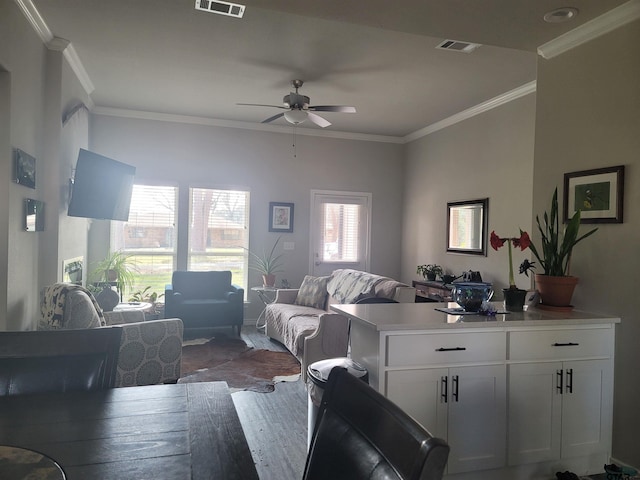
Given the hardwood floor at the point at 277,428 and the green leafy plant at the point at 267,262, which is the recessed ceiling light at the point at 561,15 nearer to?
the hardwood floor at the point at 277,428

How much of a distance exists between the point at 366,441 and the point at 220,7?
10.1 ft

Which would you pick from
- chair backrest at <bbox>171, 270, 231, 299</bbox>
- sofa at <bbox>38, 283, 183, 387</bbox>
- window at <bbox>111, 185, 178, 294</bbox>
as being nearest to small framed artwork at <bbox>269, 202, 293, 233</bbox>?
chair backrest at <bbox>171, 270, 231, 299</bbox>

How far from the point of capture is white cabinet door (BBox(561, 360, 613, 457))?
2.37 metres

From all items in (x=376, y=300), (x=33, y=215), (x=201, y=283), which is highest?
(x=33, y=215)

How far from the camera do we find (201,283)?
5.93m

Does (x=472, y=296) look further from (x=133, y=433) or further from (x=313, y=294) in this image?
(x=313, y=294)

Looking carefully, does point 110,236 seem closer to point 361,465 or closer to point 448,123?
point 448,123

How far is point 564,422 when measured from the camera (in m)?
2.35

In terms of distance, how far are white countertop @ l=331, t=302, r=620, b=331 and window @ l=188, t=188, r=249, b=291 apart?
4122 mm

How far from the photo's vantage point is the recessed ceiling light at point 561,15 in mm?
2471

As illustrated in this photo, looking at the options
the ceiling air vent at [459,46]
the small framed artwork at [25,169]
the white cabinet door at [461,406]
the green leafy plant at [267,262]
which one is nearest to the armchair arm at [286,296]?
the green leafy plant at [267,262]

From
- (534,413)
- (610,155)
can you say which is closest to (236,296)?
(534,413)

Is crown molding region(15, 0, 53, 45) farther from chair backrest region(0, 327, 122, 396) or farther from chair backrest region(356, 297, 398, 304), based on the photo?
chair backrest region(356, 297, 398, 304)

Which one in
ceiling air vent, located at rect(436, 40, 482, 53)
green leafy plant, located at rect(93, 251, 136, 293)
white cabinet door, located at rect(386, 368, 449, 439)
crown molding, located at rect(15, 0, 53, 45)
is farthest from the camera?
green leafy plant, located at rect(93, 251, 136, 293)
